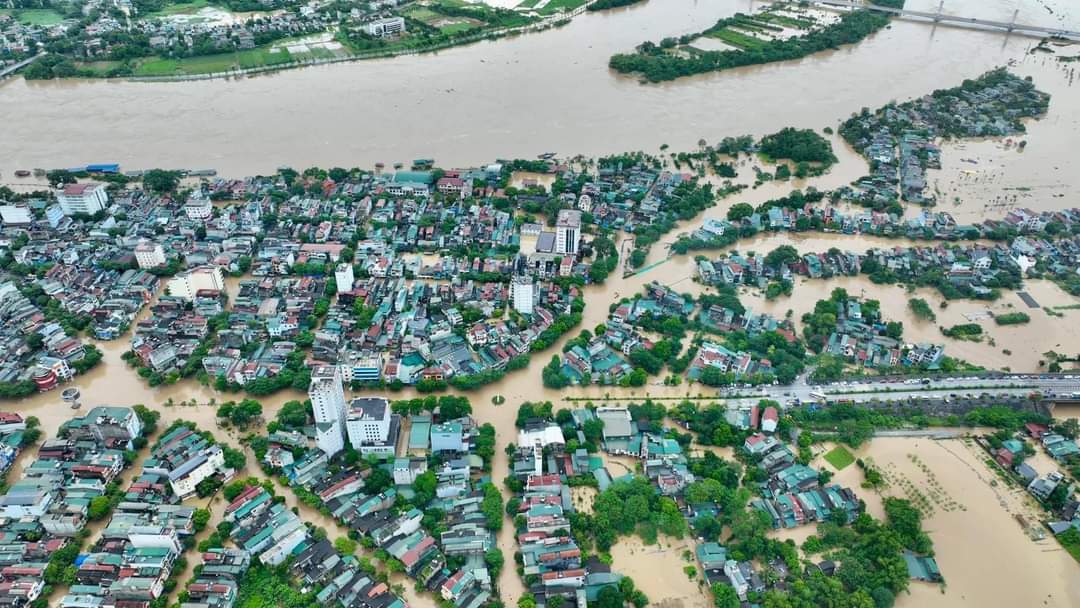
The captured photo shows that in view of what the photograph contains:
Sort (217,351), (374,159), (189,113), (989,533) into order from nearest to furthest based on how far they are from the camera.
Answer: (989,533)
(217,351)
(374,159)
(189,113)

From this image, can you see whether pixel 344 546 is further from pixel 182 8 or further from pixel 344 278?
pixel 182 8

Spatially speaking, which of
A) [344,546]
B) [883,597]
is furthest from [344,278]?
[883,597]

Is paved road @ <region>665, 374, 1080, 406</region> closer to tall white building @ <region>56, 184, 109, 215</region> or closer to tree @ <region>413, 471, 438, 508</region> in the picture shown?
tree @ <region>413, 471, 438, 508</region>

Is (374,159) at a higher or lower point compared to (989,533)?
higher

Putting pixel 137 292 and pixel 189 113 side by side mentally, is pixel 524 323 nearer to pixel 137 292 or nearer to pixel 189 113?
pixel 137 292

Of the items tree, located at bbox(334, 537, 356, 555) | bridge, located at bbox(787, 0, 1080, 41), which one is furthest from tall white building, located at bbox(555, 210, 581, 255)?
bridge, located at bbox(787, 0, 1080, 41)

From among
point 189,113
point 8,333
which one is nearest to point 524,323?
point 8,333

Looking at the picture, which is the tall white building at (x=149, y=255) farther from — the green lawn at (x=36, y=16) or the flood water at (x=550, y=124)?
the green lawn at (x=36, y=16)
